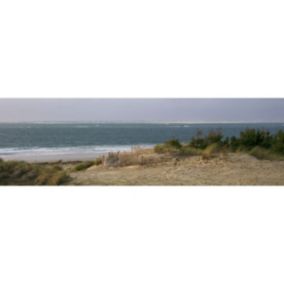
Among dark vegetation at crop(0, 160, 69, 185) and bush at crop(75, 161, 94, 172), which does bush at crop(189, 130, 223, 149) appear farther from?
dark vegetation at crop(0, 160, 69, 185)

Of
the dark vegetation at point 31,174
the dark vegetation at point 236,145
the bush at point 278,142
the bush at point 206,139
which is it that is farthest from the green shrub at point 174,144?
the dark vegetation at point 31,174

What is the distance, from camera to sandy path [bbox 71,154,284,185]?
6.95 m

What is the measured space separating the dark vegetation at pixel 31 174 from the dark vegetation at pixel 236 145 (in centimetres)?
134

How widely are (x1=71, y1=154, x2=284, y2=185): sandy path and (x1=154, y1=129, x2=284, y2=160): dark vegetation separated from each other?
123 mm

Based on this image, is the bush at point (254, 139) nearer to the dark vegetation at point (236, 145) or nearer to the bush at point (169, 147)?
the dark vegetation at point (236, 145)

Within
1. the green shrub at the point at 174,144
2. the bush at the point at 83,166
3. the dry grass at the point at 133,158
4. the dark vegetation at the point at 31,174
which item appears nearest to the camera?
the dark vegetation at the point at 31,174

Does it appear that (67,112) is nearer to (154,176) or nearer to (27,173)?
(27,173)

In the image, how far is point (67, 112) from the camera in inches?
282

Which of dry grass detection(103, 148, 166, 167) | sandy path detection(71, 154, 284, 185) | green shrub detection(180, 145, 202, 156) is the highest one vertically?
green shrub detection(180, 145, 202, 156)

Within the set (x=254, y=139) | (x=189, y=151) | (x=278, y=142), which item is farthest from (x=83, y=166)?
(x=278, y=142)

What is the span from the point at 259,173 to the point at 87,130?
230 centimetres

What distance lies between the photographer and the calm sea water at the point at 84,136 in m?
7.12

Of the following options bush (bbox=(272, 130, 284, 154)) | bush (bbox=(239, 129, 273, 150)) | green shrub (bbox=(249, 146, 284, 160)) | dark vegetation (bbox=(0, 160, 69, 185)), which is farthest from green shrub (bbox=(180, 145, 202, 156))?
dark vegetation (bbox=(0, 160, 69, 185))

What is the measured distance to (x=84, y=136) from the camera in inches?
282
